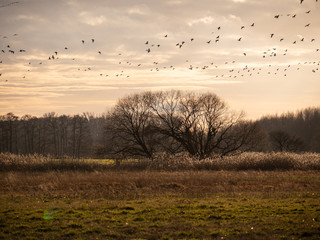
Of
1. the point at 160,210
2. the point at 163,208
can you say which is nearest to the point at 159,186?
the point at 163,208

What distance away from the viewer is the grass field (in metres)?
9.87

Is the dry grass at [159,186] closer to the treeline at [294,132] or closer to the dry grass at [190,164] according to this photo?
the dry grass at [190,164]

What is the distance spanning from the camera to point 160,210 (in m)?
13.0

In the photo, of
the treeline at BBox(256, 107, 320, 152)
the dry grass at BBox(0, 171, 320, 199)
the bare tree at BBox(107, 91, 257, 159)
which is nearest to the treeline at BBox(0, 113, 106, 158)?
the bare tree at BBox(107, 91, 257, 159)

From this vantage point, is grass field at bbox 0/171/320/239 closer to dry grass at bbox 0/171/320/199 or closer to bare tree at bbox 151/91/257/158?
dry grass at bbox 0/171/320/199

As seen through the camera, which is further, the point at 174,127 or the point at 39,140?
the point at 39,140

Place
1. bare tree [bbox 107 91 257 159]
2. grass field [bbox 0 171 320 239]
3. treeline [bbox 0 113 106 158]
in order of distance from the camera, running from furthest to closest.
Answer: treeline [bbox 0 113 106 158] < bare tree [bbox 107 91 257 159] < grass field [bbox 0 171 320 239]

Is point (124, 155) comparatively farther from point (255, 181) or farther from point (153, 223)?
point (153, 223)

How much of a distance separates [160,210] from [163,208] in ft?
1.56

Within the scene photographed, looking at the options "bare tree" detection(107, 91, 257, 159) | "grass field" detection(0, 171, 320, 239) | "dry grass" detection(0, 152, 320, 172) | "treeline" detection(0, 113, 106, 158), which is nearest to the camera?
"grass field" detection(0, 171, 320, 239)

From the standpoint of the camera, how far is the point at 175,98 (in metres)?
46.7

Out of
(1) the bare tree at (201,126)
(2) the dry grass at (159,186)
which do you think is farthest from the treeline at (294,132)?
(2) the dry grass at (159,186)

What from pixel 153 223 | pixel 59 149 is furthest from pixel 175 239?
pixel 59 149

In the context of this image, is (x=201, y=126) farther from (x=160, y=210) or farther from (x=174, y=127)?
(x=160, y=210)
